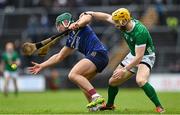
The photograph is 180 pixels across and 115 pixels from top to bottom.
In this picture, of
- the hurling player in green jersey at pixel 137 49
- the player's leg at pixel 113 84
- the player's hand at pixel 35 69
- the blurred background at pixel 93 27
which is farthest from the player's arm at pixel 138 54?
the blurred background at pixel 93 27

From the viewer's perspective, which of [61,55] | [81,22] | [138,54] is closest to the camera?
[138,54]

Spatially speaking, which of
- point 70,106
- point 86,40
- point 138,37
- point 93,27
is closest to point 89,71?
point 86,40

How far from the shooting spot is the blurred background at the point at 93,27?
127ft

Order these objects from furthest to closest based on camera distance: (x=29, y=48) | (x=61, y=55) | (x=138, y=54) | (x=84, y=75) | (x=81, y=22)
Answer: (x=61, y=55) < (x=29, y=48) < (x=84, y=75) < (x=81, y=22) < (x=138, y=54)

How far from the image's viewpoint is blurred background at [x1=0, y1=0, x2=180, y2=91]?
38.7 m

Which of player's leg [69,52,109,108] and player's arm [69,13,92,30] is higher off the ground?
player's arm [69,13,92,30]

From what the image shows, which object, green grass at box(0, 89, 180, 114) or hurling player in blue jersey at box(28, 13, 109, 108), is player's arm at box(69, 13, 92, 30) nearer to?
hurling player in blue jersey at box(28, 13, 109, 108)

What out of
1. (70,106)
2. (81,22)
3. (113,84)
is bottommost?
(70,106)

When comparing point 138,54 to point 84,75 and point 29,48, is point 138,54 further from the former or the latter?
point 29,48

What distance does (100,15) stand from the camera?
17.6m

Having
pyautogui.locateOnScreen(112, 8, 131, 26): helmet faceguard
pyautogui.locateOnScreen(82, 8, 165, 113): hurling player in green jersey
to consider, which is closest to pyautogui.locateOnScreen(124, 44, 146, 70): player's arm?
pyautogui.locateOnScreen(82, 8, 165, 113): hurling player in green jersey

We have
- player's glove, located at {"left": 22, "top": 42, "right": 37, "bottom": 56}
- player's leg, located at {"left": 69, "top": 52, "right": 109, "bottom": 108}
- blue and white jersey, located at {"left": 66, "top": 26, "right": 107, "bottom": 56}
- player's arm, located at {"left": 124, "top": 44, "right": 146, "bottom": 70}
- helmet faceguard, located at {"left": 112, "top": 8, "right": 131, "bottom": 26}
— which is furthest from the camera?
player's glove, located at {"left": 22, "top": 42, "right": 37, "bottom": 56}

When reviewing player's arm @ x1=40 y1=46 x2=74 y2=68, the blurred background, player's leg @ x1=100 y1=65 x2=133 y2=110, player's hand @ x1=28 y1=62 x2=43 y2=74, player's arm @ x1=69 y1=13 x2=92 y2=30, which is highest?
player's arm @ x1=69 y1=13 x2=92 y2=30

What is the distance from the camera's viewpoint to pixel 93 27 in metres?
40.8
